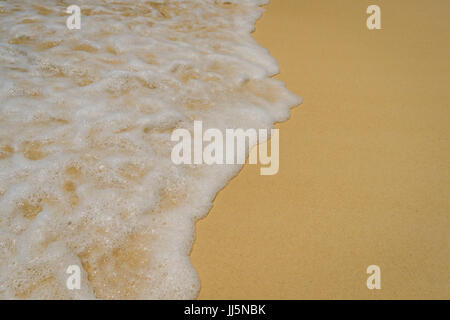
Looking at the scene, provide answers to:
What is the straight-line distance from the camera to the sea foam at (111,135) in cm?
130

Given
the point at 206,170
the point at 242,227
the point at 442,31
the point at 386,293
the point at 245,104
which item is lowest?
the point at 386,293

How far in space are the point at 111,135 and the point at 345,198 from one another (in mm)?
1381

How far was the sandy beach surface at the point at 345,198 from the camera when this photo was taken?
4.17 ft

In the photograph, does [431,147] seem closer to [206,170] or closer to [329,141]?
[329,141]

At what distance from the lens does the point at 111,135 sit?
1.91 metres

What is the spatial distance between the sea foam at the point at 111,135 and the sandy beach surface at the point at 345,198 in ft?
0.52

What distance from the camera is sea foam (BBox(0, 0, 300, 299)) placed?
1.30 meters

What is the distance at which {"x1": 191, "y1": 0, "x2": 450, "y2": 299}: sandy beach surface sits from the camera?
1.27 metres

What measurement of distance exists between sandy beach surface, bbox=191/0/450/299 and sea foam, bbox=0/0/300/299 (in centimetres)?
16

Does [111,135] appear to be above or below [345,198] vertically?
above

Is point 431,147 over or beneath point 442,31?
beneath

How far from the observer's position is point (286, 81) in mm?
2504
